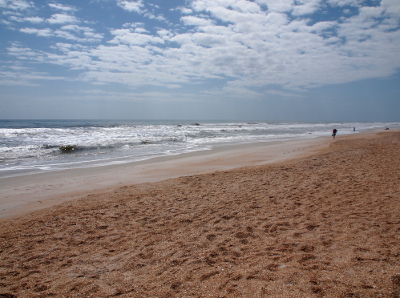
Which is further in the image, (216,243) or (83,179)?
(83,179)

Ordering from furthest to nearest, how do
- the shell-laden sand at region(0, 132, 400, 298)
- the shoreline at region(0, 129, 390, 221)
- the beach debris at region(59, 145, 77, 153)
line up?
1. the beach debris at region(59, 145, 77, 153)
2. the shoreline at region(0, 129, 390, 221)
3. the shell-laden sand at region(0, 132, 400, 298)

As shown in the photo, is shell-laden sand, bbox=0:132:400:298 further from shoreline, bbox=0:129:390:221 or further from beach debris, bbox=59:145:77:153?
beach debris, bbox=59:145:77:153

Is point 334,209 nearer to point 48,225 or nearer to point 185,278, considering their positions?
point 185,278

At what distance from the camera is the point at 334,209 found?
490 centimetres

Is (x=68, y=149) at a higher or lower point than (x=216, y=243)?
higher

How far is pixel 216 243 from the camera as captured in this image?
3926 mm

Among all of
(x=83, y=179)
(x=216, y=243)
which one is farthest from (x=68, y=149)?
(x=216, y=243)

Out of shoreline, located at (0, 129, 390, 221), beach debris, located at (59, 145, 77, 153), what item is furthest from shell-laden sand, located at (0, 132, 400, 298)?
beach debris, located at (59, 145, 77, 153)

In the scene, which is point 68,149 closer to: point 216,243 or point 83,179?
point 83,179

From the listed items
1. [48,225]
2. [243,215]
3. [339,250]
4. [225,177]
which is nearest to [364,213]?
[339,250]

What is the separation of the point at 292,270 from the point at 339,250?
2.84ft

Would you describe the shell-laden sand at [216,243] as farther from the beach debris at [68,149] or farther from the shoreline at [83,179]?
the beach debris at [68,149]

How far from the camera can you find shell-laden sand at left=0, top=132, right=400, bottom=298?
9.12 feet

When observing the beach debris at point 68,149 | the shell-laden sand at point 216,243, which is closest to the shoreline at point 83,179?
the shell-laden sand at point 216,243
